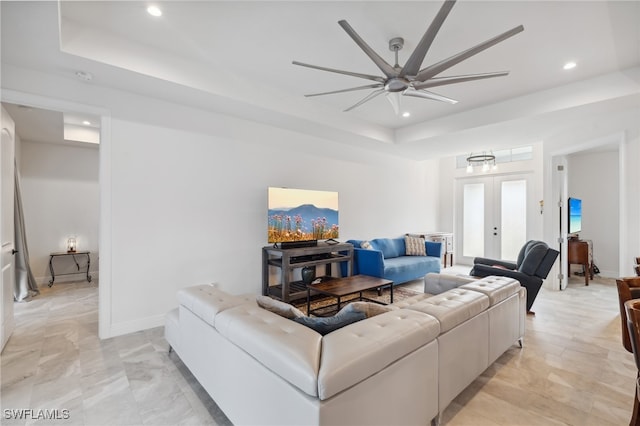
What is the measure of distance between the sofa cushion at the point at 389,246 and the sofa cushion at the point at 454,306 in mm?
3384

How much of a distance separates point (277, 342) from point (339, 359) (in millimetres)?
319

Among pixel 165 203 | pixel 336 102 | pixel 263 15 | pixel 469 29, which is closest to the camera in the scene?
pixel 263 15

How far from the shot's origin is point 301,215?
4.50 m

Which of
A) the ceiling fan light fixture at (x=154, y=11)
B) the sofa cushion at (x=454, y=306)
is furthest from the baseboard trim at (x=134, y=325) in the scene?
the ceiling fan light fixture at (x=154, y=11)

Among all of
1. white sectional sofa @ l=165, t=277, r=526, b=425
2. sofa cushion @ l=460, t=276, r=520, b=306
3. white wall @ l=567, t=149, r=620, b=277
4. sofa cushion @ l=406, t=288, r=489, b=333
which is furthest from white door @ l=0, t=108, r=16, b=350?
white wall @ l=567, t=149, r=620, b=277

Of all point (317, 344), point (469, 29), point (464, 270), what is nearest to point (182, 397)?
point (317, 344)

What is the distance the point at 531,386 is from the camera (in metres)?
2.23

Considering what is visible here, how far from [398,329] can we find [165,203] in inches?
123

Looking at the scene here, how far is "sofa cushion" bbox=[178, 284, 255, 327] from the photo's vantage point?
1910 millimetres

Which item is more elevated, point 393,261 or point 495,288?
point 495,288

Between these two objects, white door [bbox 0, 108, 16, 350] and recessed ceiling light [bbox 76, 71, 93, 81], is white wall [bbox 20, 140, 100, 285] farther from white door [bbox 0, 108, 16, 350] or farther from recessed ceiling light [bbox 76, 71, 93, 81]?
recessed ceiling light [bbox 76, 71, 93, 81]

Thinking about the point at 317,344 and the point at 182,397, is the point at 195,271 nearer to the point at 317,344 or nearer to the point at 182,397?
the point at 182,397

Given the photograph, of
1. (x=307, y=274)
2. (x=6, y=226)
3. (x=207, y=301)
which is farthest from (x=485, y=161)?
(x=6, y=226)

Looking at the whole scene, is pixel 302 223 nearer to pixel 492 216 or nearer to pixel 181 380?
pixel 181 380
